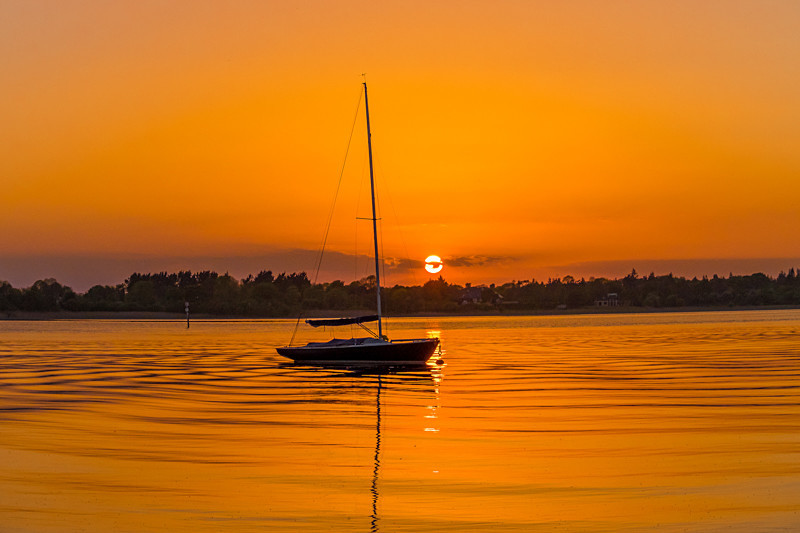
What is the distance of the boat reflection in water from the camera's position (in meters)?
21.4

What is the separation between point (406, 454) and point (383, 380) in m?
28.3

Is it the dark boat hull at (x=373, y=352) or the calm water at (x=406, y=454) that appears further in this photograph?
the dark boat hull at (x=373, y=352)

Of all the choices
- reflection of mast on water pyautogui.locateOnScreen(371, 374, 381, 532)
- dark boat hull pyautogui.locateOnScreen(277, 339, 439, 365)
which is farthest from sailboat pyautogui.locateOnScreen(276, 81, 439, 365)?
reflection of mast on water pyautogui.locateOnScreen(371, 374, 381, 532)

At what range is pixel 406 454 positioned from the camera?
2461 centimetres

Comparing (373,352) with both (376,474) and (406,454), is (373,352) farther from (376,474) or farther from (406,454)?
(376,474)

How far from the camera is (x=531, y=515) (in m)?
17.5

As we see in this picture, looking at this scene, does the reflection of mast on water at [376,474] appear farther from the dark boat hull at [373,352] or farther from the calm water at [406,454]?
the dark boat hull at [373,352]

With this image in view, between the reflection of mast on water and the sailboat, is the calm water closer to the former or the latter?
the reflection of mast on water

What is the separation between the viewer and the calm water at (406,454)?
57.3ft

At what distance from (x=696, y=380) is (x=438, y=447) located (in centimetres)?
2577

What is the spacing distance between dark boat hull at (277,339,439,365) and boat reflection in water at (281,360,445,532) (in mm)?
733

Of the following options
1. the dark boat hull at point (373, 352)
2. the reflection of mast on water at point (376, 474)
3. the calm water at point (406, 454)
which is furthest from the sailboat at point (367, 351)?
the reflection of mast on water at point (376, 474)

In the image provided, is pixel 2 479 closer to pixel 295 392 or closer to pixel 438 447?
pixel 438 447

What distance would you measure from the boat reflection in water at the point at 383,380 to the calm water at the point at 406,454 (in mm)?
152
